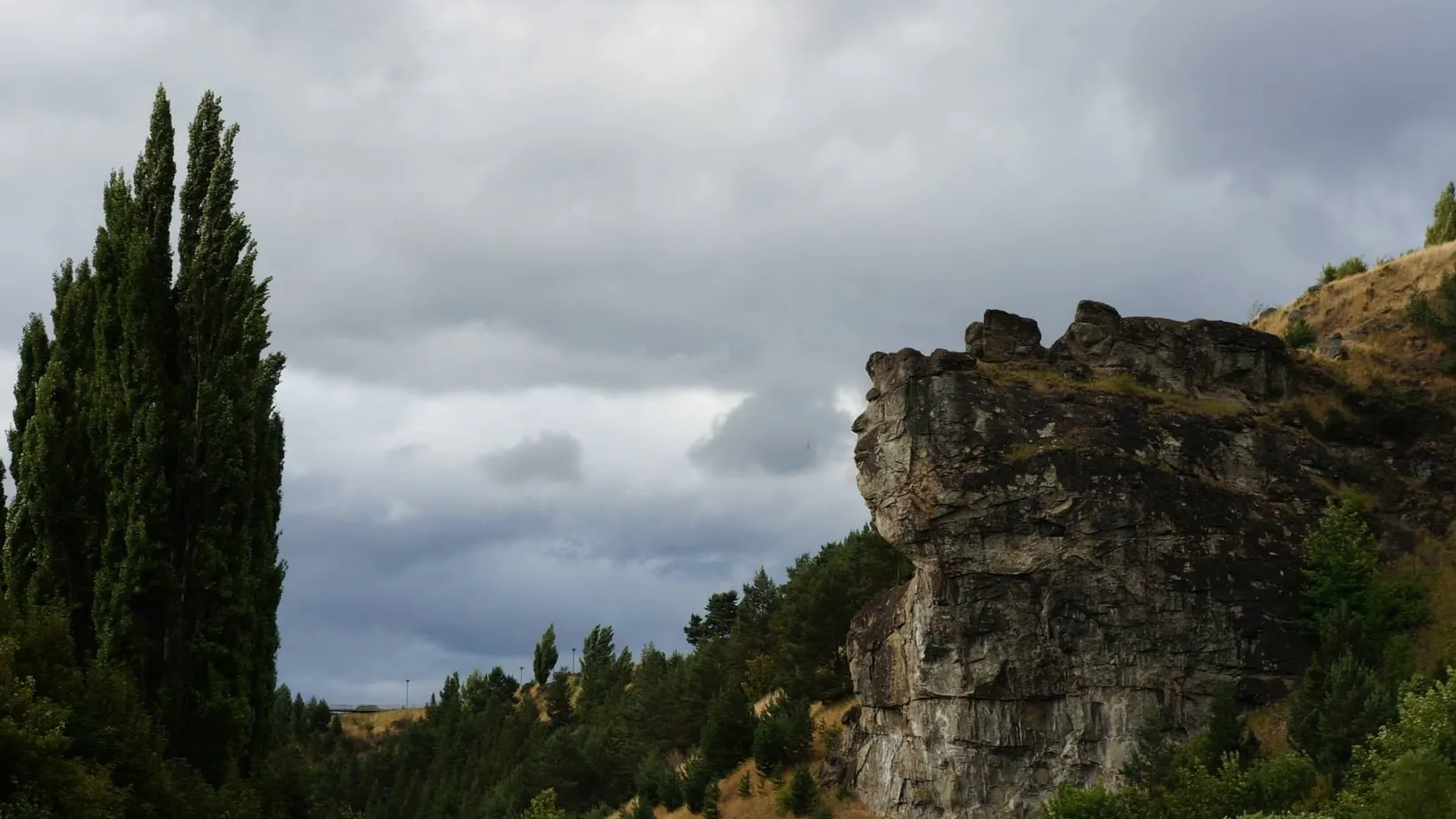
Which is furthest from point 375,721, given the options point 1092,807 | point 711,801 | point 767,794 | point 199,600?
point 199,600

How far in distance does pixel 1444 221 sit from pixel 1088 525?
174 ft

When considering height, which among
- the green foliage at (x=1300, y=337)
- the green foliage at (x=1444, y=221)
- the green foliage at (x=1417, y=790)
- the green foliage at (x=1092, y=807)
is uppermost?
the green foliage at (x=1444, y=221)

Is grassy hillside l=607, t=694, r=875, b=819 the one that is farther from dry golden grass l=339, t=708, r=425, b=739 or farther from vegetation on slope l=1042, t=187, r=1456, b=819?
dry golden grass l=339, t=708, r=425, b=739

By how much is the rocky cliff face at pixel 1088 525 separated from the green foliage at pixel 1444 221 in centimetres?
3491

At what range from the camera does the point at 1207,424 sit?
57688mm

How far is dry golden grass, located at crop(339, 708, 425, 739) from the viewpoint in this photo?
159500 mm

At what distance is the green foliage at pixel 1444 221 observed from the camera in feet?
294

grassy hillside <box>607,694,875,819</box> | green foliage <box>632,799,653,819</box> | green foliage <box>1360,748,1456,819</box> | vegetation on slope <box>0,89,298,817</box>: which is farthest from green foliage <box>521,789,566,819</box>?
green foliage <box>1360,748,1456,819</box>

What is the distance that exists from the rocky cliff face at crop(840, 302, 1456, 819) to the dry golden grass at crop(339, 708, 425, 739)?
111318 mm

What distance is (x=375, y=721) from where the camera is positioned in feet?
541

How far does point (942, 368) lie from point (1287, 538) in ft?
50.1

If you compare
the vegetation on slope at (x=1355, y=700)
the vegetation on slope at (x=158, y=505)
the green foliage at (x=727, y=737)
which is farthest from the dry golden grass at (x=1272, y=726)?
the vegetation on slope at (x=158, y=505)

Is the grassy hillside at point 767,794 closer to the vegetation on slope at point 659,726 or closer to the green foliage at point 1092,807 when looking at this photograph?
the vegetation on slope at point 659,726

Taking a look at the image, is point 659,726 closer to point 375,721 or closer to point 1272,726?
point 1272,726
